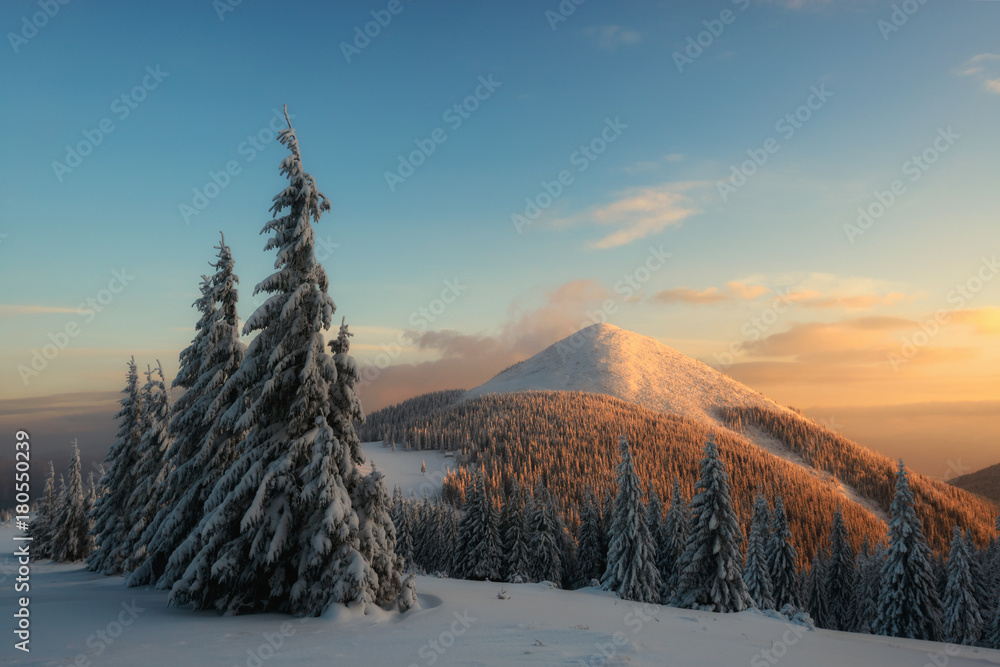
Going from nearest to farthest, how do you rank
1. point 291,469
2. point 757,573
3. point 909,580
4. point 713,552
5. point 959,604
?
point 291,469 → point 713,552 → point 909,580 → point 959,604 → point 757,573

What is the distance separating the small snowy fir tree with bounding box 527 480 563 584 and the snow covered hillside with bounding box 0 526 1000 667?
1724 inches

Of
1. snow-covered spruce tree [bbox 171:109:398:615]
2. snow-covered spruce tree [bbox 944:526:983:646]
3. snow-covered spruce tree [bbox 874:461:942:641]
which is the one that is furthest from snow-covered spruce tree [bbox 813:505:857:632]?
snow-covered spruce tree [bbox 171:109:398:615]

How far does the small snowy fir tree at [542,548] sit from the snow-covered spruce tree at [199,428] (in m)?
42.2

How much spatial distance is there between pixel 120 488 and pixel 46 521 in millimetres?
51284

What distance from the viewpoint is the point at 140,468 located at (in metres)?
30.9

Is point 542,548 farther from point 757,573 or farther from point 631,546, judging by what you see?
point 757,573

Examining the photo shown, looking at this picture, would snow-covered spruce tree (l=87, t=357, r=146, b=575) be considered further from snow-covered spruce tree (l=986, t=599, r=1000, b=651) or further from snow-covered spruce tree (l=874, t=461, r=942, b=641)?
snow-covered spruce tree (l=986, t=599, r=1000, b=651)

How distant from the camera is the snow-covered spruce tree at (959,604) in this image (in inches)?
1689

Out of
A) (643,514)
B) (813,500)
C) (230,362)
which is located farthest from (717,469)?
(813,500)

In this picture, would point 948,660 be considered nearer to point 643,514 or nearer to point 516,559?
point 643,514

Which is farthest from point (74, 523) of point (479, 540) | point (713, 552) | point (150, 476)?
point (713, 552)

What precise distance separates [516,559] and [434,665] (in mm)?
53187

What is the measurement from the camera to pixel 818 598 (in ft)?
199

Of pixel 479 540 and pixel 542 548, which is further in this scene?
pixel 542 548
